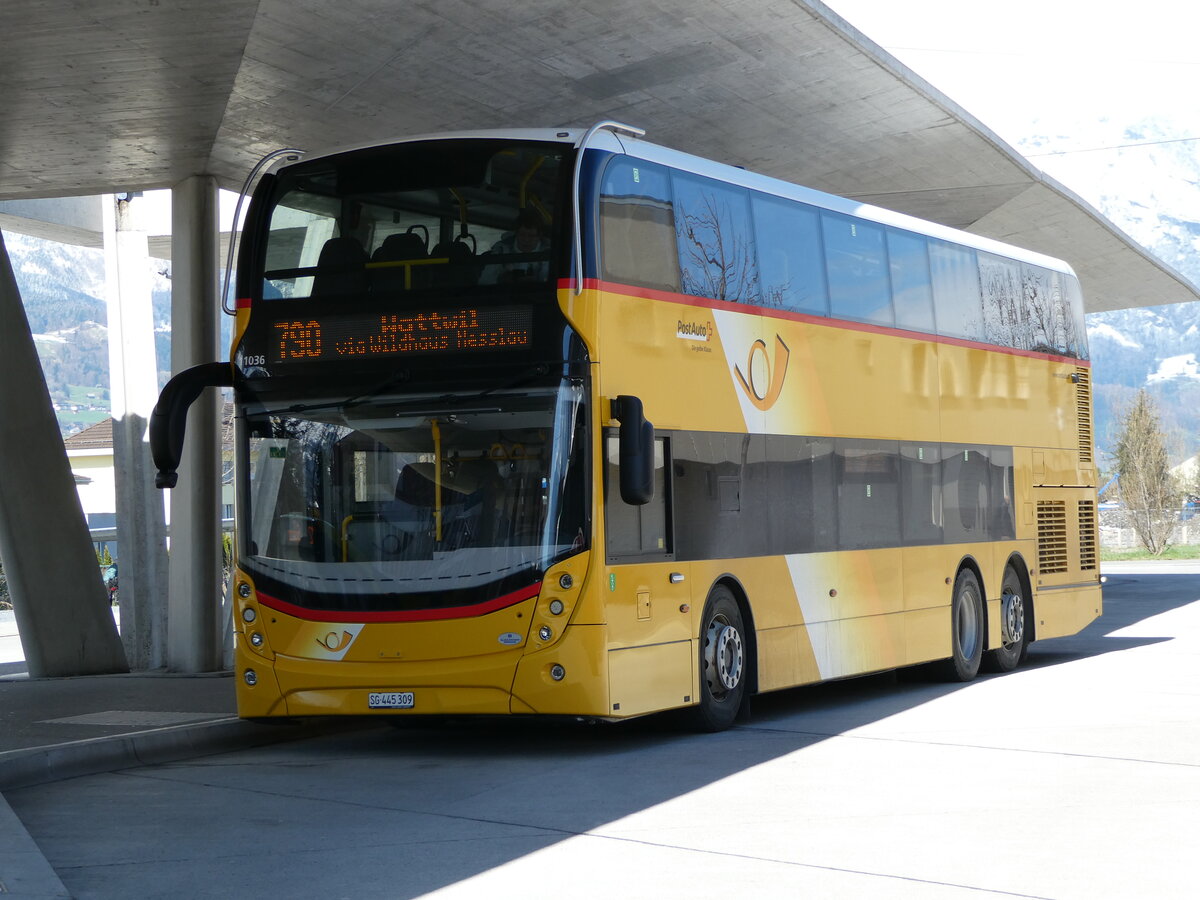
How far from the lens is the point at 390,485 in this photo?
36.4 ft

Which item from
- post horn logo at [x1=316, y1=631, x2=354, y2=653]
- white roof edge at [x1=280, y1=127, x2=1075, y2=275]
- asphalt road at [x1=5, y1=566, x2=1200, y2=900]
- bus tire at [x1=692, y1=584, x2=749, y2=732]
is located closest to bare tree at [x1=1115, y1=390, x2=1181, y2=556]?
white roof edge at [x1=280, y1=127, x2=1075, y2=275]

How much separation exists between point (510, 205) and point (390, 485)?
200 cm

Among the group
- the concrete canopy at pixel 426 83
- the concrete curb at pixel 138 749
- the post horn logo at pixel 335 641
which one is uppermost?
the concrete canopy at pixel 426 83

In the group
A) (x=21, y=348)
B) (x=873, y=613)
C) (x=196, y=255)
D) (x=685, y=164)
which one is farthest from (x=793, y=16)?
(x=21, y=348)

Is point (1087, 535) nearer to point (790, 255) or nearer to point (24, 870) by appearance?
point (790, 255)

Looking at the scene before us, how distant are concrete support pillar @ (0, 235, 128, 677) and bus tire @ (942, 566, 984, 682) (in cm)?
988

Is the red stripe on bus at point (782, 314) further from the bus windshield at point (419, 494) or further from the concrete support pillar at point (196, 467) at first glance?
the concrete support pillar at point (196, 467)

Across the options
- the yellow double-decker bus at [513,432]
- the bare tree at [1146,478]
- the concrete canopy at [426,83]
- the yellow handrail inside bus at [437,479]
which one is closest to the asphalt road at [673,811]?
the yellow double-decker bus at [513,432]

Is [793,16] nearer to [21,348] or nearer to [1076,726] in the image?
[1076,726]

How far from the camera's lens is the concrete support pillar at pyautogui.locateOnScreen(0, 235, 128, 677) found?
19.6 meters

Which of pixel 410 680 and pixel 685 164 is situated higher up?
pixel 685 164

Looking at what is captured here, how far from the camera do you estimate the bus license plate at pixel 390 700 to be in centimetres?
1098

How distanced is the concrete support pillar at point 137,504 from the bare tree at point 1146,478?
4750 cm

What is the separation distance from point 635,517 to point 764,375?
2.31m
